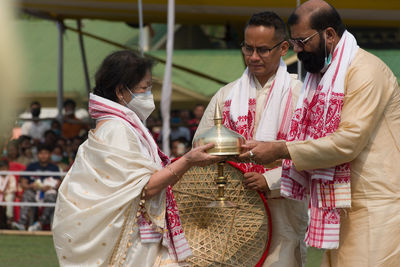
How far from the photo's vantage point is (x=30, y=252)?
1015 centimetres

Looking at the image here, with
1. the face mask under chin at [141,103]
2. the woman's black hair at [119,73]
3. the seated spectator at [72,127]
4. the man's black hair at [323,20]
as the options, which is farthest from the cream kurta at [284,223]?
the seated spectator at [72,127]

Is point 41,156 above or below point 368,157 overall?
below

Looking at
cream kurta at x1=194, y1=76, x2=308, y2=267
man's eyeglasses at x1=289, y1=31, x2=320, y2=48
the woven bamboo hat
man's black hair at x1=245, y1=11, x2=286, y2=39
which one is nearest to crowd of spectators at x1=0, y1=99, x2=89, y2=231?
the woven bamboo hat

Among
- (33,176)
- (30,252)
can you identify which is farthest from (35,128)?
(30,252)

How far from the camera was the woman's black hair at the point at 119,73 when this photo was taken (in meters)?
4.78

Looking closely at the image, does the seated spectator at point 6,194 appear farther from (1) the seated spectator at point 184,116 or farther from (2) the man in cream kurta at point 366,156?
(2) the man in cream kurta at point 366,156

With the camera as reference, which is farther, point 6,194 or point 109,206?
point 6,194

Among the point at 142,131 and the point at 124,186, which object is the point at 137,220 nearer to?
the point at 124,186

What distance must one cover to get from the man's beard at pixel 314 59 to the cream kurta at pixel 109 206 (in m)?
1.13

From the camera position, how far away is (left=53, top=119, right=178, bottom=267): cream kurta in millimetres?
4562

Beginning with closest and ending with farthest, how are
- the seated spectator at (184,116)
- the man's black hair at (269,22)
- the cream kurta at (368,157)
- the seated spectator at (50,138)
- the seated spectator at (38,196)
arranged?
the cream kurta at (368,157) → the man's black hair at (269,22) → the seated spectator at (38,196) → the seated spectator at (50,138) → the seated spectator at (184,116)

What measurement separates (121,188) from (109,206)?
125 millimetres

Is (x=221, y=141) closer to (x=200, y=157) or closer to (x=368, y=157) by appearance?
(x=200, y=157)

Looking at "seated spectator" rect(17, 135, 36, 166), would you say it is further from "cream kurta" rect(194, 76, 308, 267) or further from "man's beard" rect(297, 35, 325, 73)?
"man's beard" rect(297, 35, 325, 73)
